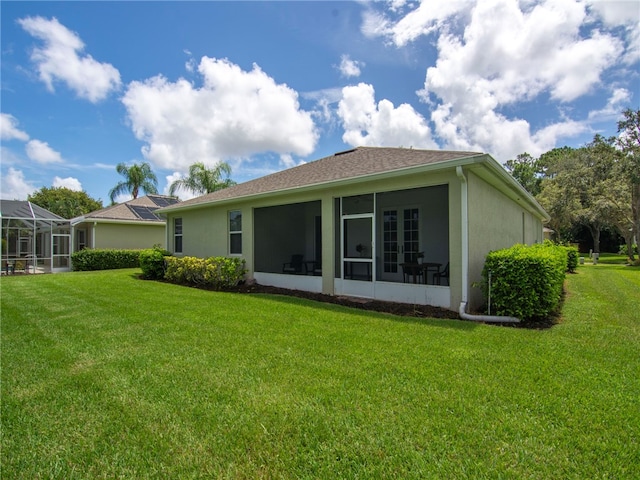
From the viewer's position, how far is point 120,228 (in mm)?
20516

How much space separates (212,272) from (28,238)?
59.7 feet

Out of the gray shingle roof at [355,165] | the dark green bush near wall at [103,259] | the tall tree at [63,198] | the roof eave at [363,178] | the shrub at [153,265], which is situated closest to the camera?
the roof eave at [363,178]

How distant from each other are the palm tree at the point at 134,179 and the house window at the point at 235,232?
19.9 meters

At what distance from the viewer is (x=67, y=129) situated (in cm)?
1705

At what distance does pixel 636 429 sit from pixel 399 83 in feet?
45.4

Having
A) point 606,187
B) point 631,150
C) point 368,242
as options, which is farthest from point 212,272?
point 606,187

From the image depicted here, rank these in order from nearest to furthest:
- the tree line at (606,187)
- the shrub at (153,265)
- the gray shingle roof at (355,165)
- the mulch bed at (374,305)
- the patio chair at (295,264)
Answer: the mulch bed at (374,305), the gray shingle roof at (355,165), the patio chair at (295,264), the shrub at (153,265), the tree line at (606,187)

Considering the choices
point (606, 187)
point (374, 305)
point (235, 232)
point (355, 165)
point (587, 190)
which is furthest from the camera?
point (587, 190)

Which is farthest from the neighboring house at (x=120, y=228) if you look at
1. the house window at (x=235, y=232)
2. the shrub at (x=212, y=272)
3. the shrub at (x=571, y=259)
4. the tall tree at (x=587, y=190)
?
the tall tree at (x=587, y=190)

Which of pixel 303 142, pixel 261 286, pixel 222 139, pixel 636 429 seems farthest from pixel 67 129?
pixel 636 429

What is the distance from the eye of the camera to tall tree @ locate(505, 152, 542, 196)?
147 ft

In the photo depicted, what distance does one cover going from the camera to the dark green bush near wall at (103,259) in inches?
698

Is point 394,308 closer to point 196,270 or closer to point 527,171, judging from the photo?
point 196,270

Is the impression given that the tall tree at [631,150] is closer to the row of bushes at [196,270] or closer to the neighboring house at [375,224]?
the neighboring house at [375,224]
